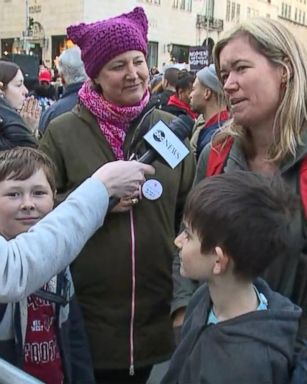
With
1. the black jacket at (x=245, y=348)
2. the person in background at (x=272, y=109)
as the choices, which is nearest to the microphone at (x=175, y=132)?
the person in background at (x=272, y=109)

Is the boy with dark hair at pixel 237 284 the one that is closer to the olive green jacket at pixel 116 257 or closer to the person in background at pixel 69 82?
the olive green jacket at pixel 116 257

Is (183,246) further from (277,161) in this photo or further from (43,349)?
(43,349)

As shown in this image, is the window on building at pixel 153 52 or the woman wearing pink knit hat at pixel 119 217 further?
the window on building at pixel 153 52

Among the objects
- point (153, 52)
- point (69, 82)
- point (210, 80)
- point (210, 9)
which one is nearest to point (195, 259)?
point (210, 80)

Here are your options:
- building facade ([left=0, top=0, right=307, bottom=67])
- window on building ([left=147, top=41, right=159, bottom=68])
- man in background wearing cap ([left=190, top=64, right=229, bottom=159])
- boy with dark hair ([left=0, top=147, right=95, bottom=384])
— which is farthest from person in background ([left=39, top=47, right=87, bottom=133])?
window on building ([left=147, top=41, right=159, bottom=68])

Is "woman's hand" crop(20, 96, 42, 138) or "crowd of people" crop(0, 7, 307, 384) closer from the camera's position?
"crowd of people" crop(0, 7, 307, 384)

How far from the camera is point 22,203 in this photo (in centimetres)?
204

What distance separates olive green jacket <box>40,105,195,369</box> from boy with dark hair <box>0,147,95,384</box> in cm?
24

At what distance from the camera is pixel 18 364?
199 cm

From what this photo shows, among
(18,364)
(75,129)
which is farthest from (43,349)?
(75,129)

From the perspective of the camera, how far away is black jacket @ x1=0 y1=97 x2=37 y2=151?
3.24 m

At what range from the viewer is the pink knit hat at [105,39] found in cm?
242

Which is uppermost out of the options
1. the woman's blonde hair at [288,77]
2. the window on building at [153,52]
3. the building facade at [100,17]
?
the woman's blonde hair at [288,77]

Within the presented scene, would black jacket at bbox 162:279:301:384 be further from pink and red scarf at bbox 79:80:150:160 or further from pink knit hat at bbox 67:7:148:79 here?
pink knit hat at bbox 67:7:148:79
